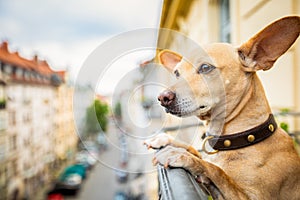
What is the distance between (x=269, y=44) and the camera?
0.52 meters

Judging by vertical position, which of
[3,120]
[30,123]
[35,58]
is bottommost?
[30,123]

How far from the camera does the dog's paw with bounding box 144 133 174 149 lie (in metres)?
0.49

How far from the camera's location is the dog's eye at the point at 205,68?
21.2 inches

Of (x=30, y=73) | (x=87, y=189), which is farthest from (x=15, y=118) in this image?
(x=87, y=189)

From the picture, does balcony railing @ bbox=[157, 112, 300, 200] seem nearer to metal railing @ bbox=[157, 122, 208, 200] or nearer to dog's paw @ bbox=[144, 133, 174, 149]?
metal railing @ bbox=[157, 122, 208, 200]

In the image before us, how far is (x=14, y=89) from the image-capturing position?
3715 mm

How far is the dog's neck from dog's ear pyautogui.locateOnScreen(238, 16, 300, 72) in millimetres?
31

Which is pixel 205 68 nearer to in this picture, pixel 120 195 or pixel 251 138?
pixel 251 138

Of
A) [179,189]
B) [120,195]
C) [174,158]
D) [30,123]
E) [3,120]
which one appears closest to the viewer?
[179,189]

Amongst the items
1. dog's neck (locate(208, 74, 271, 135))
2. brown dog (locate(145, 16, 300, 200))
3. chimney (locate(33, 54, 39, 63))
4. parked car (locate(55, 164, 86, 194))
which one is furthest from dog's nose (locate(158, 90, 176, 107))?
parked car (locate(55, 164, 86, 194))

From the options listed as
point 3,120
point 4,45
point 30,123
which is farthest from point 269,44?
point 30,123

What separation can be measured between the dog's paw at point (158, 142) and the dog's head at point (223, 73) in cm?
5

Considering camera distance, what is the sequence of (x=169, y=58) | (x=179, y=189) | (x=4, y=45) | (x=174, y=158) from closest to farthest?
(x=179, y=189) < (x=174, y=158) < (x=169, y=58) < (x=4, y=45)

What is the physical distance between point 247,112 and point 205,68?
0.12 metres
